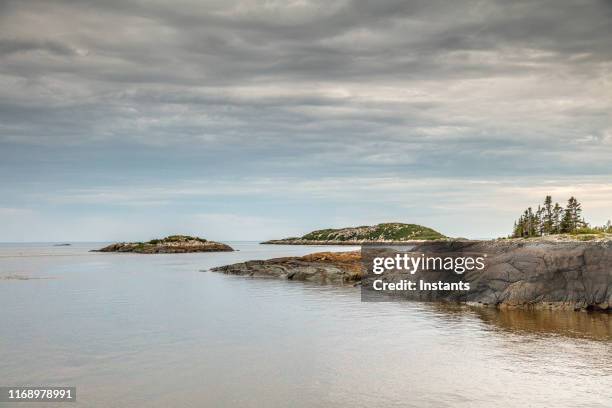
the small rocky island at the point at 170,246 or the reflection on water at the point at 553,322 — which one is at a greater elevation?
the small rocky island at the point at 170,246

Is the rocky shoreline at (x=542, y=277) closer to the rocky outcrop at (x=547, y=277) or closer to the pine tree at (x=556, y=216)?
the rocky outcrop at (x=547, y=277)

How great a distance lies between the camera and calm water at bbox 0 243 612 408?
1759 cm

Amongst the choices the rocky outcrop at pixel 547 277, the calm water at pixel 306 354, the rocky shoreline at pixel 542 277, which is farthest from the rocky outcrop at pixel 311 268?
the rocky outcrop at pixel 547 277

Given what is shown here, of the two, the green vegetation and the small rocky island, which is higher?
the green vegetation

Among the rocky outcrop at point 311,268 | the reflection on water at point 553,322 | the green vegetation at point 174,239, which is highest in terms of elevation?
the green vegetation at point 174,239

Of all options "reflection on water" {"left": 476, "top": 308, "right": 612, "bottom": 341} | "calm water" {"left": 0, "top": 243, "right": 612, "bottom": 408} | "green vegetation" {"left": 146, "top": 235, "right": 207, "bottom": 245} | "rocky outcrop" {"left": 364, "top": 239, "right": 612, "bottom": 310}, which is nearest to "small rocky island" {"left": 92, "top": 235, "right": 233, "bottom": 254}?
"green vegetation" {"left": 146, "top": 235, "right": 207, "bottom": 245}

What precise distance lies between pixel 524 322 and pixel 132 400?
2417 cm

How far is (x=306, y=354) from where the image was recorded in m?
23.9

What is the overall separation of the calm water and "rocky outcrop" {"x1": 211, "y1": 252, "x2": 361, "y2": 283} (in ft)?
72.9

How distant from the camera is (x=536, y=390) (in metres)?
17.8

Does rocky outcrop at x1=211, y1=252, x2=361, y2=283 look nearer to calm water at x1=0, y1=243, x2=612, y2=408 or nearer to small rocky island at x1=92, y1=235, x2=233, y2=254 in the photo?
calm water at x1=0, y1=243, x2=612, y2=408

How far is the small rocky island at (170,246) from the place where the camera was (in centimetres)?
17226

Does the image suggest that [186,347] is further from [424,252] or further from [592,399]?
[424,252]

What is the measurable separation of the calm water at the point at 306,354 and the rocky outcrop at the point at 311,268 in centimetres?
2222
